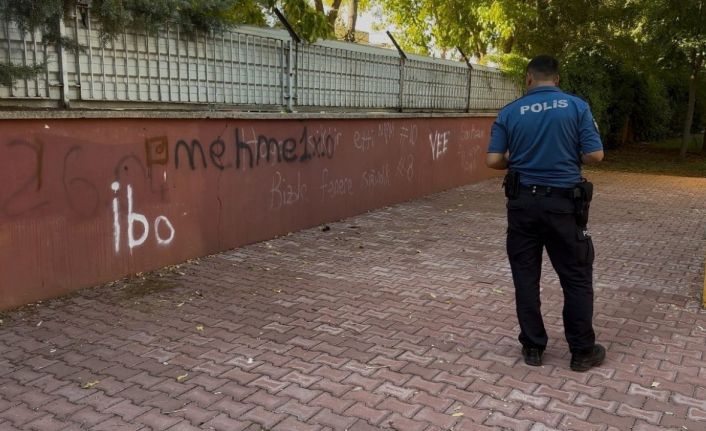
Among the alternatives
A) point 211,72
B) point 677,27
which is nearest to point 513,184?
point 211,72

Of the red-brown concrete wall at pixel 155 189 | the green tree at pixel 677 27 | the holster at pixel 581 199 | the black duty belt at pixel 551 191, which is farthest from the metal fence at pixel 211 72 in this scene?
the green tree at pixel 677 27

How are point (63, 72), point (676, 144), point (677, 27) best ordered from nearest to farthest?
point (63, 72), point (677, 27), point (676, 144)

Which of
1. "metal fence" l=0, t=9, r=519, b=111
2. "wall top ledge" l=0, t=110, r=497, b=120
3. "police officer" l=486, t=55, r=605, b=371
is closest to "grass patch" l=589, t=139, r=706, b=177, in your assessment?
"metal fence" l=0, t=9, r=519, b=111

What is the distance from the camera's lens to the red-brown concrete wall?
4.79m

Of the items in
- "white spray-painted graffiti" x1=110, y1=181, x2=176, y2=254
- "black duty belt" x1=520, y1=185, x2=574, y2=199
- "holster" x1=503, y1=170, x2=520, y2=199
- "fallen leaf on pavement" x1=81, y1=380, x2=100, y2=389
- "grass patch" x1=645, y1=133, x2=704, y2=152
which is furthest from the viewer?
"grass patch" x1=645, y1=133, x2=704, y2=152

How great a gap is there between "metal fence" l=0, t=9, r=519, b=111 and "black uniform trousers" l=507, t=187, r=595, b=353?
365 cm

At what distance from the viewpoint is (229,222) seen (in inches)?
269

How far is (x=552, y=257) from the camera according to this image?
3871 millimetres

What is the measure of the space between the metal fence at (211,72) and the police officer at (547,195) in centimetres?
344

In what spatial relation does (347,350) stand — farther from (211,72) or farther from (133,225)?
(211,72)

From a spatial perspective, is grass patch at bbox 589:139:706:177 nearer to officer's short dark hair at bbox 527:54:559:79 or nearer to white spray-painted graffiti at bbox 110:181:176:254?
white spray-painted graffiti at bbox 110:181:176:254

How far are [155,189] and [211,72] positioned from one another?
146cm

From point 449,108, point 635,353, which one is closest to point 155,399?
point 635,353

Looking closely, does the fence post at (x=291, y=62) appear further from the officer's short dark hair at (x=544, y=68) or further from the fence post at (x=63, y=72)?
the officer's short dark hair at (x=544, y=68)
